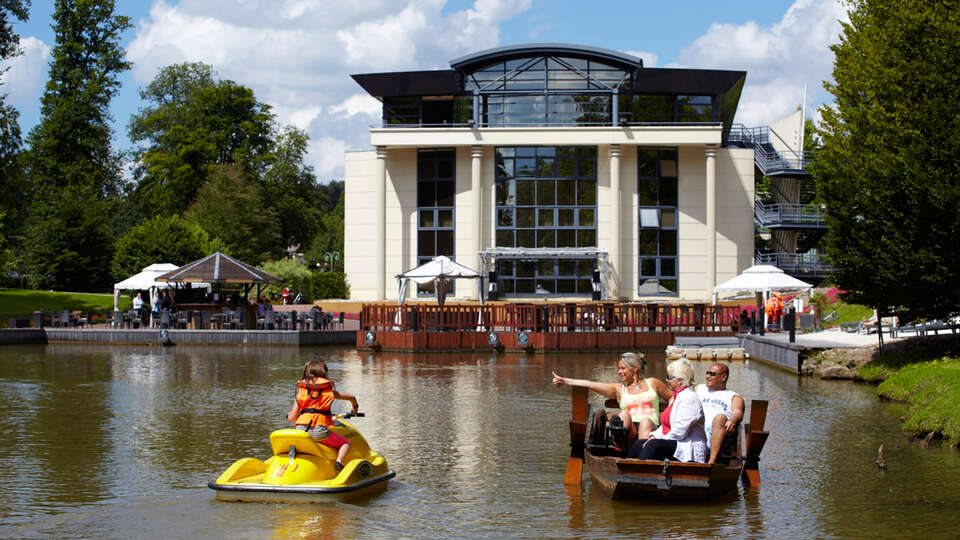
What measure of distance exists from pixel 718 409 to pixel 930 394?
22.7 ft

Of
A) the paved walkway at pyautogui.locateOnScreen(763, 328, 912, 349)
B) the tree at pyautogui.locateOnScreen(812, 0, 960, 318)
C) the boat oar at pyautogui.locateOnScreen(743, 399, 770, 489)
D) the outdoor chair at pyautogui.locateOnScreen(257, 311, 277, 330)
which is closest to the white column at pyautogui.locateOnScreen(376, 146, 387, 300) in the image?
the outdoor chair at pyautogui.locateOnScreen(257, 311, 277, 330)

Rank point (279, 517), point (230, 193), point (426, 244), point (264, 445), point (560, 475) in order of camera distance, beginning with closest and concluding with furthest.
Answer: point (279, 517), point (560, 475), point (264, 445), point (426, 244), point (230, 193)

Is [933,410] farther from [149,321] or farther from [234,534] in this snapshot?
[149,321]

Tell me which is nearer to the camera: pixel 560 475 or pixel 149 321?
pixel 560 475

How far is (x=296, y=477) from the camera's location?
34.3 feet

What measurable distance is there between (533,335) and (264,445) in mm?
18701

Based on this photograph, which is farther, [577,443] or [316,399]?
[577,443]

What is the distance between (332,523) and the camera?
9.88 m

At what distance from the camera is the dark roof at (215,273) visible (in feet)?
124

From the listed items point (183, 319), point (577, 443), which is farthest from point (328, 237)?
point (577, 443)

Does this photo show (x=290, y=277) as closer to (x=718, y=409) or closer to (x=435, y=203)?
(x=435, y=203)

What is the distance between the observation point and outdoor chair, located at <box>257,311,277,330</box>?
124ft

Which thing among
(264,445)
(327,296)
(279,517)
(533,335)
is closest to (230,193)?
(327,296)

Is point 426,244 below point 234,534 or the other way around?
the other way around
